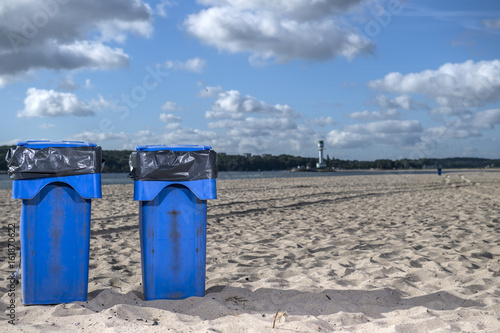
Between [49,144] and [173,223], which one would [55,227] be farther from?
[173,223]

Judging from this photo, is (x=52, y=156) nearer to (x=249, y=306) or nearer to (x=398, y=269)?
(x=249, y=306)

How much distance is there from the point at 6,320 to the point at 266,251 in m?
3.28

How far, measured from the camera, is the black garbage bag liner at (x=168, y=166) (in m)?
3.63

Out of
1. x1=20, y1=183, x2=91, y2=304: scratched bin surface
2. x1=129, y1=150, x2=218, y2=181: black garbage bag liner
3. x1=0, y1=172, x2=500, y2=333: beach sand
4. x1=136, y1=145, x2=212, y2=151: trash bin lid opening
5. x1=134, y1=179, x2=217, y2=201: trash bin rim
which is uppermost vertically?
x1=136, y1=145, x2=212, y2=151: trash bin lid opening

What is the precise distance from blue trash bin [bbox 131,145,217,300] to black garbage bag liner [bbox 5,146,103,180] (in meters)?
0.48

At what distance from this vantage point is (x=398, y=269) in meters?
4.68

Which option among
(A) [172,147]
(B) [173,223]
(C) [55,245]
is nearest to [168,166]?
(A) [172,147]

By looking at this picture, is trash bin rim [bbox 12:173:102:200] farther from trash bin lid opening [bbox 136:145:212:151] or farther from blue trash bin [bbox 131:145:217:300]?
trash bin lid opening [bbox 136:145:212:151]

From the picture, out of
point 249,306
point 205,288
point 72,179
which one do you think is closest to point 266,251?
point 205,288

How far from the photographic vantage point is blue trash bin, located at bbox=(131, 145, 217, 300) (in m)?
3.63

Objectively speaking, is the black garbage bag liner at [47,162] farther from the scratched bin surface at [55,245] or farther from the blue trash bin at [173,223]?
the blue trash bin at [173,223]

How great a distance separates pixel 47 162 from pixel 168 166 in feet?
3.37

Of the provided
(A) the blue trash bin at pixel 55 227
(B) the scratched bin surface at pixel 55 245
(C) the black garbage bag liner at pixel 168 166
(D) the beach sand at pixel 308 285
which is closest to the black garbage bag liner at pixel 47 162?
(A) the blue trash bin at pixel 55 227

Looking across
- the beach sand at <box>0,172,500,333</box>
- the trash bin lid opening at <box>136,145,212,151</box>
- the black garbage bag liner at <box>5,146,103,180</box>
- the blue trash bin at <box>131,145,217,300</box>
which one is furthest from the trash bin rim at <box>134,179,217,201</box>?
the beach sand at <box>0,172,500,333</box>
